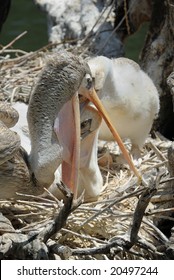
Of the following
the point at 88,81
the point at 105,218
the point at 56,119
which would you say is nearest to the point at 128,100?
the point at 88,81

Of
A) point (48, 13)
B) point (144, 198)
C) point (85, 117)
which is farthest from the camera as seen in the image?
point (48, 13)

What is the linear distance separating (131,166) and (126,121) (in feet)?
1.26

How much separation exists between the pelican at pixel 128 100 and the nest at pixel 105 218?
0.11 meters

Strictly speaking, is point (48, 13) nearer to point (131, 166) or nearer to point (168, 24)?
point (168, 24)

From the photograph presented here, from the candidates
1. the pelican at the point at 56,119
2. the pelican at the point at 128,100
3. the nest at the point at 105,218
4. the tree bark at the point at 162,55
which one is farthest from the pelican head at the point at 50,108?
the tree bark at the point at 162,55

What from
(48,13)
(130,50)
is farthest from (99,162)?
(130,50)

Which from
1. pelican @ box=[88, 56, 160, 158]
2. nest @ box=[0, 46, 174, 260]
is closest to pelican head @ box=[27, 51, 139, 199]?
nest @ box=[0, 46, 174, 260]

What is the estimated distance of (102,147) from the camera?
237 inches

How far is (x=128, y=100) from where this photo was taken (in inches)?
227

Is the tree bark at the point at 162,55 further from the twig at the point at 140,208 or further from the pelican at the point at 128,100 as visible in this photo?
the twig at the point at 140,208

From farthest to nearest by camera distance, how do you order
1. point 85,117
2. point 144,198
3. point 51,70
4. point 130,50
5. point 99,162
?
point 130,50, point 99,162, point 85,117, point 51,70, point 144,198

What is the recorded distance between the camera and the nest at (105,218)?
4.30 m

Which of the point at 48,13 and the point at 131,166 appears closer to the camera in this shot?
the point at 131,166

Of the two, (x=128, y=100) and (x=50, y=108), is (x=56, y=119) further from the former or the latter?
(x=128, y=100)
